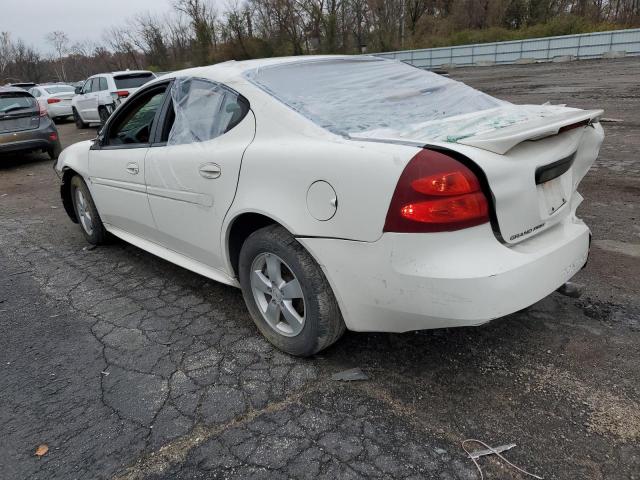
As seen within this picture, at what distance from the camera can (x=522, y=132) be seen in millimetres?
2113

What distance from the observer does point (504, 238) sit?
2129 millimetres

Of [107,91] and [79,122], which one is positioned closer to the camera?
[107,91]

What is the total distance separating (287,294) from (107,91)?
1431 cm

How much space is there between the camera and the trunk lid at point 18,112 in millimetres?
9805

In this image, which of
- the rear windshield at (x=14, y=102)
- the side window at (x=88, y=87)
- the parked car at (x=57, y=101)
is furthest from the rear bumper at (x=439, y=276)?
the parked car at (x=57, y=101)

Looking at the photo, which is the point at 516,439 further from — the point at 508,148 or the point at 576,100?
the point at 576,100

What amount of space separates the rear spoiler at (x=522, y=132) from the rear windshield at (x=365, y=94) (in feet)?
1.33

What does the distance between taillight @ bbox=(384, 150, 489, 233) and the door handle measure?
1.18 meters

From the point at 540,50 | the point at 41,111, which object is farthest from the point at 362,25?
the point at 41,111

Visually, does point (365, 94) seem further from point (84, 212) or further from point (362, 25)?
point (362, 25)

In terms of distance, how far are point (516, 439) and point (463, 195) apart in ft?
3.44

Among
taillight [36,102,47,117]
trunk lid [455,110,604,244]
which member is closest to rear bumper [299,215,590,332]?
trunk lid [455,110,604,244]

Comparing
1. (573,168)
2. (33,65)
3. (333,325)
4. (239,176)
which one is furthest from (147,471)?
(33,65)

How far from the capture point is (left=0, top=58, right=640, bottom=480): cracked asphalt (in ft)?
6.72
